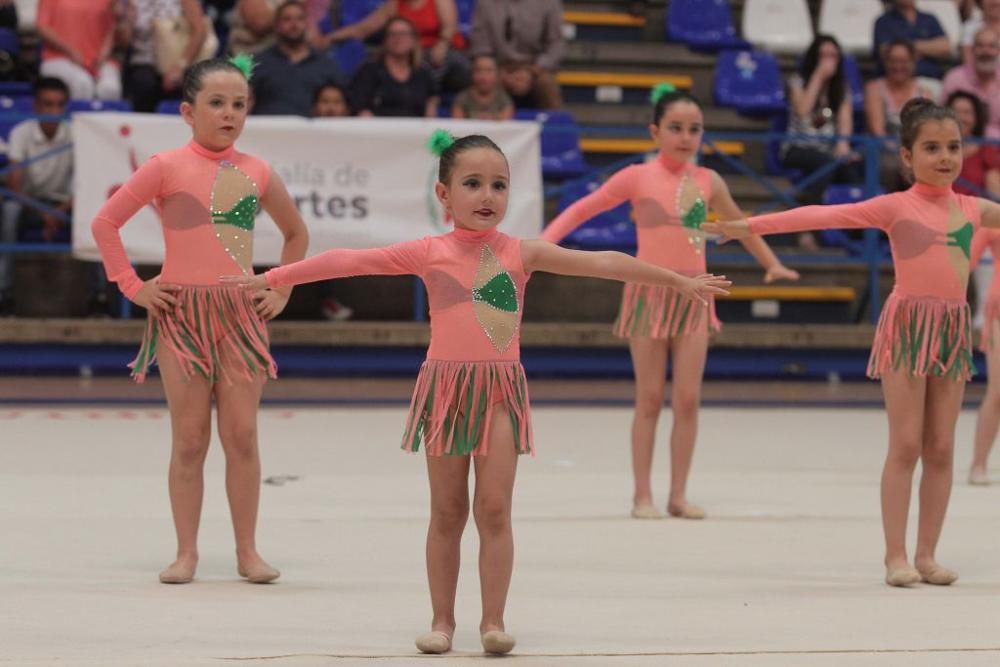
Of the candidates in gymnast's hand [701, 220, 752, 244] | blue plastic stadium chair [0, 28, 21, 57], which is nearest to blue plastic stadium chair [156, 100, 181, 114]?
blue plastic stadium chair [0, 28, 21, 57]

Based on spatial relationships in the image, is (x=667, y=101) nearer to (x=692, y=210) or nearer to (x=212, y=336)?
(x=692, y=210)

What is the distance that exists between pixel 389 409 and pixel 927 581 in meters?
4.71

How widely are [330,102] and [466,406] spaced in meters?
6.39

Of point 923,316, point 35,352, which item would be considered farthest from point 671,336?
point 35,352

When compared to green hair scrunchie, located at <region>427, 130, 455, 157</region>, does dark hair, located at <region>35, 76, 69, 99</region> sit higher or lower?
higher

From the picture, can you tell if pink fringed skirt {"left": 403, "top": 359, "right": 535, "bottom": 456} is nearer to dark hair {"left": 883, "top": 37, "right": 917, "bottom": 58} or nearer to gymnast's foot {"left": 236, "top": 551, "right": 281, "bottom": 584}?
gymnast's foot {"left": 236, "top": 551, "right": 281, "bottom": 584}

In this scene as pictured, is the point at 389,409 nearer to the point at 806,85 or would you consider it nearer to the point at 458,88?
the point at 458,88

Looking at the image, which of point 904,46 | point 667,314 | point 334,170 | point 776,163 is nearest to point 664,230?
point 667,314

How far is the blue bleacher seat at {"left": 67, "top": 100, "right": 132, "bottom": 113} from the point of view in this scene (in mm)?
10039

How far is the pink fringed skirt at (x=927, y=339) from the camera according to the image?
4.69 m

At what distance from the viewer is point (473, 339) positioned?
3.88 meters

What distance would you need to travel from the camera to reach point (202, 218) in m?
4.71

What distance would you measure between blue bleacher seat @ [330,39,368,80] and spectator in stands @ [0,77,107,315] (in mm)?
2408

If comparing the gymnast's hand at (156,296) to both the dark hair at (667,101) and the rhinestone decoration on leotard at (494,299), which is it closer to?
the rhinestone decoration on leotard at (494,299)
